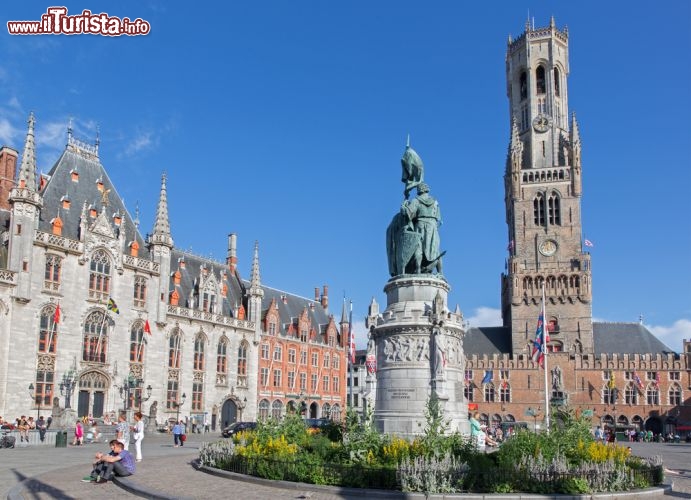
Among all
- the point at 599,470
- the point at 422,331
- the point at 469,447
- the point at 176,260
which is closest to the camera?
the point at 599,470

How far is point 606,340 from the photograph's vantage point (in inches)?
3241

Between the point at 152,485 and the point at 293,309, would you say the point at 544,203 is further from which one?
the point at 152,485

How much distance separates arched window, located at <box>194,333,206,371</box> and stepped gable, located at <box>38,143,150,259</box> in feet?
26.8

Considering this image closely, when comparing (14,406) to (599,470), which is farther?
(14,406)

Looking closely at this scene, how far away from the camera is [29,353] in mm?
42688

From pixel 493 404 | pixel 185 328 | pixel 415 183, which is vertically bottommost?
pixel 493 404

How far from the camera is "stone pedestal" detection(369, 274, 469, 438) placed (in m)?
22.0

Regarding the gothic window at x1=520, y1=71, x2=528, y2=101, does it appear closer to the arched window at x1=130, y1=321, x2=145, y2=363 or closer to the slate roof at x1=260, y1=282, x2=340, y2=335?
the slate roof at x1=260, y1=282, x2=340, y2=335

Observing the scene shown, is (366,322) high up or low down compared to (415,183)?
down

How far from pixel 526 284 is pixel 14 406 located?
2344 inches

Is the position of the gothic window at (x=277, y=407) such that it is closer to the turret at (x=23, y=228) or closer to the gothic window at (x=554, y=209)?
the turret at (x=23, y=228)

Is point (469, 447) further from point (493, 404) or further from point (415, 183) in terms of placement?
point (493, 404)

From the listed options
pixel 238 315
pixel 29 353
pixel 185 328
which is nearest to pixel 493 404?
pixel 238 315

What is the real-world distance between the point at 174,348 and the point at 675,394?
56.4 m
